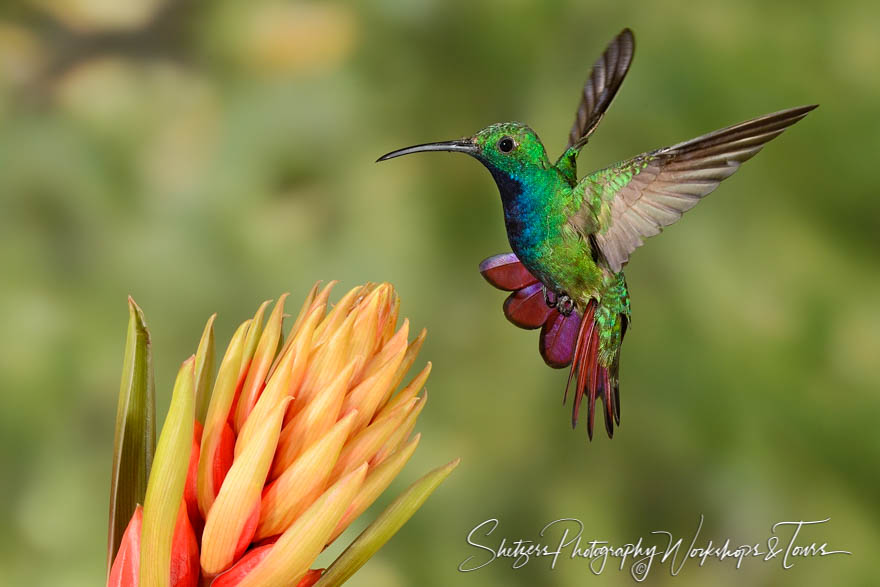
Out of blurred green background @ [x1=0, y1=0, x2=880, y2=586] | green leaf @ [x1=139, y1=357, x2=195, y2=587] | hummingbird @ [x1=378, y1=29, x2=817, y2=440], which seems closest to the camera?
green leaf @ [x1=139, y1=357, x2=195, y2=587]

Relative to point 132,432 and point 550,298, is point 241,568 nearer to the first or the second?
point 132,432

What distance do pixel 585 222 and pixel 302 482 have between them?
19cm

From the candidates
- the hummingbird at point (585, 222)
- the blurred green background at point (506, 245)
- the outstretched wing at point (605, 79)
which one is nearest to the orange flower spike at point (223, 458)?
the hummingbird at point (585, 222)

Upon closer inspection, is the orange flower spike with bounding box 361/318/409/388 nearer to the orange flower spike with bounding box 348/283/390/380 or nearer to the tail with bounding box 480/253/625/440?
the orange flower spike with bounding box 348/283/390/380

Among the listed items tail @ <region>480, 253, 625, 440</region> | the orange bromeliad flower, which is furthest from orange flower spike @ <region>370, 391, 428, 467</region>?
tail @ <region>480, 253, 625, 440</region>

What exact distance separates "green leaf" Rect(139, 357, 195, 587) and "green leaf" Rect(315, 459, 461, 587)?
5cm

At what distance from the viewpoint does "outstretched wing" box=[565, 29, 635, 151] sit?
42 cm

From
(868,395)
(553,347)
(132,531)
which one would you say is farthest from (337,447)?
(868,395)

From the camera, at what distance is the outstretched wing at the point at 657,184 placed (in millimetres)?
314

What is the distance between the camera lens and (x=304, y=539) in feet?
0.82

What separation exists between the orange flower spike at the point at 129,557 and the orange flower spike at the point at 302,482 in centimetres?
4

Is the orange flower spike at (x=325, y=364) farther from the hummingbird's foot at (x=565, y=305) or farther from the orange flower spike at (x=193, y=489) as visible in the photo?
the hummingbird's foot at (x=565, y=305)

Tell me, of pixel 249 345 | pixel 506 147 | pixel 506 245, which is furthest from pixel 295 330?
pixel 506 245

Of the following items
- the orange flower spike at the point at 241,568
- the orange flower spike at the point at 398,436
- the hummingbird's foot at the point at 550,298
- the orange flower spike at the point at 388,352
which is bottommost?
the orange flower spike at the point at 241,568
